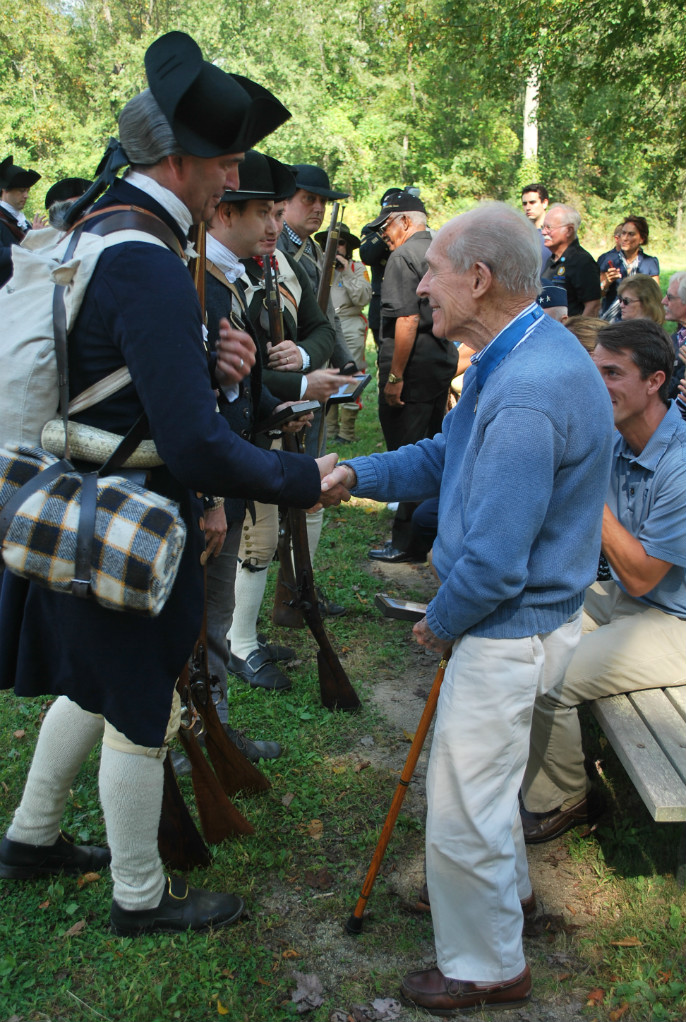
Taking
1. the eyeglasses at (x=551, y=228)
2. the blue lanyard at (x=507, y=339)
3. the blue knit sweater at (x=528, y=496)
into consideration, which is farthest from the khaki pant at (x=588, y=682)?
the eyeglasses at (x=551, y=228)

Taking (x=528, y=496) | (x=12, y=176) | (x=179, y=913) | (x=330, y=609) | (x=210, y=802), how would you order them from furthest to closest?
(x=12, y=176) < (x=330, y=609) < (x=210, y=802) < (x=179, y=913) < (x=528, y=496)

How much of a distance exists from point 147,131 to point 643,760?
96.3 inches

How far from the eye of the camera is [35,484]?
2018mm

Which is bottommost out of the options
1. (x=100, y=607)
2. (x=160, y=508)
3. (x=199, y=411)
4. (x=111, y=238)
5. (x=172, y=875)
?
(x=172, y=875)

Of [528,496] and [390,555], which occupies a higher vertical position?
[528,496]

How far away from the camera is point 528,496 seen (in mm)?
2162

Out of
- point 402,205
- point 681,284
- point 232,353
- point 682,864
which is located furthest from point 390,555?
point 232,353

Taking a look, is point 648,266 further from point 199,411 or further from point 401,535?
point 199,411

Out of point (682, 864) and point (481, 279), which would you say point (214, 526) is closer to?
point (481, 279)

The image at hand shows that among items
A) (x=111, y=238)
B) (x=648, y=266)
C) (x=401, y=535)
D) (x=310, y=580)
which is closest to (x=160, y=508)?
(x=111, y=238)

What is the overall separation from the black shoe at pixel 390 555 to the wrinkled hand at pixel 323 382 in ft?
9.28

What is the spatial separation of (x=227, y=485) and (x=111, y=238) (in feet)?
2.25

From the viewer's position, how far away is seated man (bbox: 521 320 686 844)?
3.16m

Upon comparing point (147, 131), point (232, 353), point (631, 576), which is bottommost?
point (631, 576)
